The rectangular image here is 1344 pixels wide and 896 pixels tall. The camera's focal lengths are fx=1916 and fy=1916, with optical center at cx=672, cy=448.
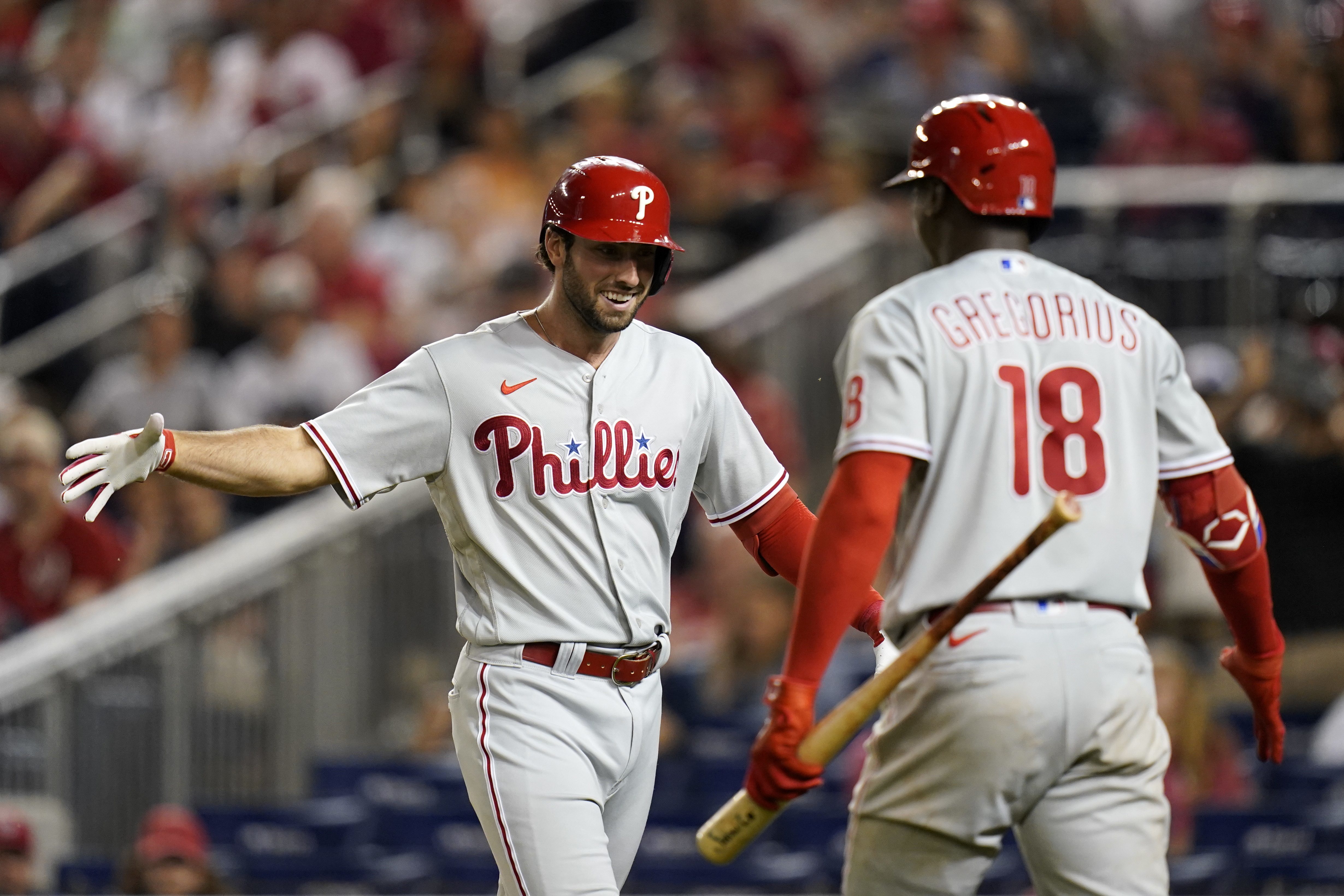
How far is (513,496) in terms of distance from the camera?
3.92 metres

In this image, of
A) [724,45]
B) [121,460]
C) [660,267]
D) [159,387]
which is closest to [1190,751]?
[660,267]

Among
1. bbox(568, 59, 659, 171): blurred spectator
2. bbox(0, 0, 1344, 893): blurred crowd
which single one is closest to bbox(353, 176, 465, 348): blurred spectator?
bbox(0, 0, 1344, 893): blurred crowd

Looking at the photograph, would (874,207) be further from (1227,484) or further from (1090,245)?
(1227,484)

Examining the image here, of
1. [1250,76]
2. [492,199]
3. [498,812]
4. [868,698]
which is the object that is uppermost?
[1250,76]

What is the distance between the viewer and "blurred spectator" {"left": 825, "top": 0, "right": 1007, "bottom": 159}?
9.80m

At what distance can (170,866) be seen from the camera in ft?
20.4

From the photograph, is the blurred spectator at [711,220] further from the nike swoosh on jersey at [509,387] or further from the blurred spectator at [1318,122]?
the nike swoosh on jersey at [509,387]

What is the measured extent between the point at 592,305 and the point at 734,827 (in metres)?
1.11

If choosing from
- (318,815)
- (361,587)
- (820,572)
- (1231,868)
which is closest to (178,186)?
(361,587)

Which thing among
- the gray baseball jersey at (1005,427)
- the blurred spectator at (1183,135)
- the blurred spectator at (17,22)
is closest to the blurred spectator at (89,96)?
the blurred spectator at (17,22)

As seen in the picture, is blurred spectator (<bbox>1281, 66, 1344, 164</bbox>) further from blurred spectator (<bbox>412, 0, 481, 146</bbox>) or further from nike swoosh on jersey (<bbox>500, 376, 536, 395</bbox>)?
nike swoosh on jersey (<bbox>500, 376, 536, 395</bbox>)

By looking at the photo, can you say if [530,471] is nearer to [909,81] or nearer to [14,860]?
[14,860]

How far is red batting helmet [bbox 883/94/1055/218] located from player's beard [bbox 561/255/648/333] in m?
0.65

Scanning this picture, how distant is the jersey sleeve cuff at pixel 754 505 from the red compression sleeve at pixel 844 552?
72 centimetres
